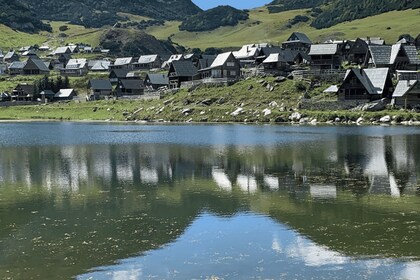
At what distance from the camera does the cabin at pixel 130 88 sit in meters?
172

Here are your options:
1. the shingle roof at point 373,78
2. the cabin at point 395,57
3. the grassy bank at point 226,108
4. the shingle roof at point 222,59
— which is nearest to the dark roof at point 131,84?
the grassy bank at point 226,108

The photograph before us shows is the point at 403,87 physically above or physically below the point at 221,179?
above

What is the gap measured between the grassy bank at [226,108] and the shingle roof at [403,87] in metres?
4.15

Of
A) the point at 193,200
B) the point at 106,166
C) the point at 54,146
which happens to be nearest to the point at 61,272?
the point at 193,200

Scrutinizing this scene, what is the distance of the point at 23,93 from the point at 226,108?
90.4 metres

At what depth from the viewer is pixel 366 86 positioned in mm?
109562

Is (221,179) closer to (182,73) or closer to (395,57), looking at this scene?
(395,57)

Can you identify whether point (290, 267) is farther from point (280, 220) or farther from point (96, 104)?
point (96, 104)

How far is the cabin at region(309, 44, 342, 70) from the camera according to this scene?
431ft

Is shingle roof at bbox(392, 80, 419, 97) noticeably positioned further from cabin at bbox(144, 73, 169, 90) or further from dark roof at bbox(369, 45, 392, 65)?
cabin at bbox(144, 73, 169, 90)

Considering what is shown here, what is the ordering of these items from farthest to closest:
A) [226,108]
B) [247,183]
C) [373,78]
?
[226,108], [373,78], [247,183]

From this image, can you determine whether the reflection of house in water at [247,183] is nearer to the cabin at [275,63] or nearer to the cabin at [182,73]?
the cabin at [275,63]

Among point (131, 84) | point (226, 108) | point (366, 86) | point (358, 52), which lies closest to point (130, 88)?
point (131, 84)

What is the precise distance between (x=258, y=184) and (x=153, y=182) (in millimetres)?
8421
